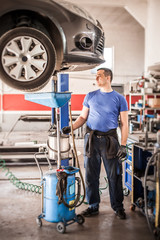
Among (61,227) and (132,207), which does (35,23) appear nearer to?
(61,227)

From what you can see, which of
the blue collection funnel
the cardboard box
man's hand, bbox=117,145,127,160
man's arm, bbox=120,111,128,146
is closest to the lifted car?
the blue collection funnel

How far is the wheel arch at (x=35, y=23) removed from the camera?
243cm

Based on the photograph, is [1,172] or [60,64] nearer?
[60,64]

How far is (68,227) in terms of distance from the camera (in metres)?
2.47

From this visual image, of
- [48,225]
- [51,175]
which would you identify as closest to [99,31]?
[51,175]

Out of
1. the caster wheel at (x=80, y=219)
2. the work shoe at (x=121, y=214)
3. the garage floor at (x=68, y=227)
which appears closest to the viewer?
the garage floor at (x=68, y=227)

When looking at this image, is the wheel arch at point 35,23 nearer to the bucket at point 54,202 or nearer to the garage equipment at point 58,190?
the garage equipment at point 58,190

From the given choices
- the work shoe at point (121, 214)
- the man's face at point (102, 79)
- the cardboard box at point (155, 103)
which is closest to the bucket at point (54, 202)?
the work shoe at point (121, 214)

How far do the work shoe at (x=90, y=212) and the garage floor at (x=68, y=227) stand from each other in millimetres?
50

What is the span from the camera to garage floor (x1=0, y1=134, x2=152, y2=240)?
2.30 m

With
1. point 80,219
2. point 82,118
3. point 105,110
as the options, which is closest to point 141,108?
point 82,118

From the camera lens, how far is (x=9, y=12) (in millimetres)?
2385

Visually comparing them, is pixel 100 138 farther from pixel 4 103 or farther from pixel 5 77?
pixel 4 103

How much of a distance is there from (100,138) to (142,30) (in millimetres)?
8254
